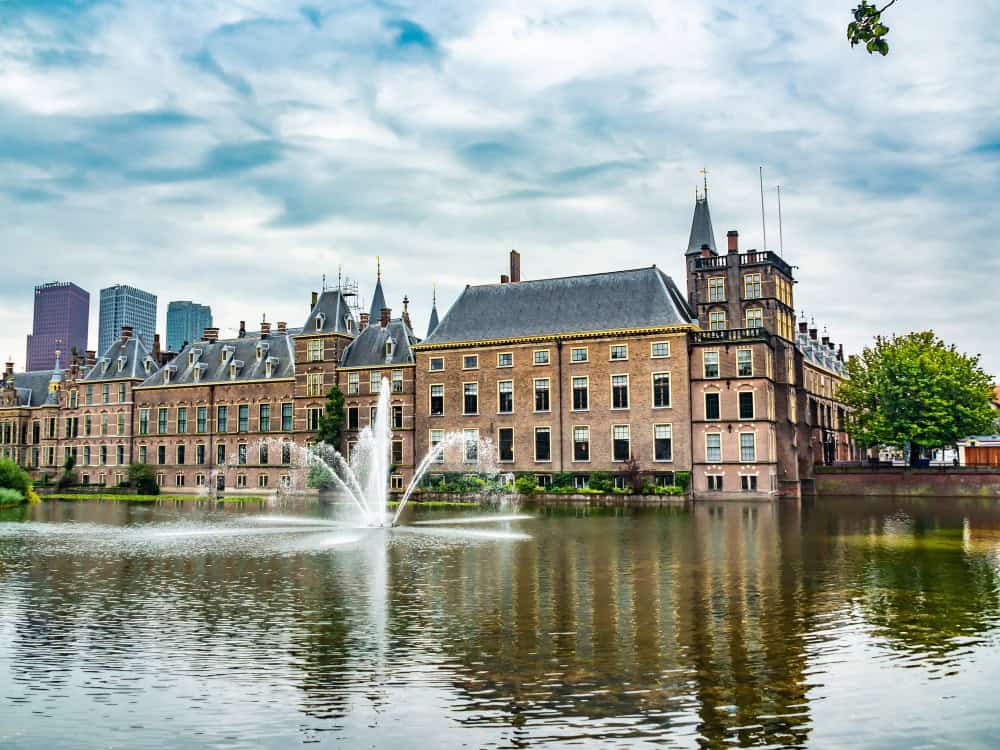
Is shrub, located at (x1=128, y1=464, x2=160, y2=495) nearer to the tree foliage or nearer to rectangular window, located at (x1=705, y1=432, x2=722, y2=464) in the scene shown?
rectangular window, located at (x1=705, y1=432, x2=722, y2=464)

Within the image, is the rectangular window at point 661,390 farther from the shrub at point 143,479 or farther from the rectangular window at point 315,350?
the shrub at point 143,479

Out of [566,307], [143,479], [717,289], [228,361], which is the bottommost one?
[143,479]

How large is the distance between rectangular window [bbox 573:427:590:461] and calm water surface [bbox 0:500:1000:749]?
33.9m

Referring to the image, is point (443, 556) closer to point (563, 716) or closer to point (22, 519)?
point (563, 716)

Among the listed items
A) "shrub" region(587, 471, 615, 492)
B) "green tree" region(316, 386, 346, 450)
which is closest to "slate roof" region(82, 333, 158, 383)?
"green tree" region(316, 386, 346, 450)

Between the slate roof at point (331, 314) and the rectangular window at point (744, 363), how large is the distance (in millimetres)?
31567

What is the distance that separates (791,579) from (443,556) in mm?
9659

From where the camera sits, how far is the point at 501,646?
13742 mm

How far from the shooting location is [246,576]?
21.3 m

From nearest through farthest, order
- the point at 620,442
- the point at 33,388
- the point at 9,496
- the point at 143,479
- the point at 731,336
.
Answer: the point at 9,496 → the point at 731,336 → the point at 620,442 → the point at 143,479 → the point at 33,388

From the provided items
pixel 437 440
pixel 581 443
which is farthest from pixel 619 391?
pixel 437 440

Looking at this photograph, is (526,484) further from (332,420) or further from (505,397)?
(332,420)

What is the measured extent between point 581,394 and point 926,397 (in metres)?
24.8

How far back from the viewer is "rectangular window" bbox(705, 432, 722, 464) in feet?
193
